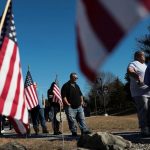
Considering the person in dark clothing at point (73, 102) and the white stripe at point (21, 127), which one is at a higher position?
the person in dark clothing at point (73, 102)

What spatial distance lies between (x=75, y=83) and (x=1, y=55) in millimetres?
6802

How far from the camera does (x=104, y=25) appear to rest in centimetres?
304

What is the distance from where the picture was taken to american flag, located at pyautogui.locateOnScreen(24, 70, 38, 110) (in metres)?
14.4

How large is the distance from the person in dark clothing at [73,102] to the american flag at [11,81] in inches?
243

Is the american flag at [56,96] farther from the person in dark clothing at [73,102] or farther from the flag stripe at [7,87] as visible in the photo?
the flag stripe at [7,87]

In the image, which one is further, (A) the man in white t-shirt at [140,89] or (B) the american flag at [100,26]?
(A) the man in white t-shirt at [140,89]

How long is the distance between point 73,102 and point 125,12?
405 inches

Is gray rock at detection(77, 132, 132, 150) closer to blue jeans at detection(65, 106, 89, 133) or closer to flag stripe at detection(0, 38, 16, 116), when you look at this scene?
flag stripe at detection(0, 38, 16, 116)

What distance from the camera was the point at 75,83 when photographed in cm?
1332

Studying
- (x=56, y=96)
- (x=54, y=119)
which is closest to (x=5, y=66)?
(x=54, y=119)

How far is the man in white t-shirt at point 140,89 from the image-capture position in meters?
10.4

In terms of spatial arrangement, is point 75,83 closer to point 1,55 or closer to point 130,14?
point 1,55

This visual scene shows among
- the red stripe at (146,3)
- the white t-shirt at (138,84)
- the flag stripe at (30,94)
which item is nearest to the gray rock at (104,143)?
the white t-shirt at (138,84)

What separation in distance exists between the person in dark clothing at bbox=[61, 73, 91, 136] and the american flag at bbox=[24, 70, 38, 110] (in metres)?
1.58
